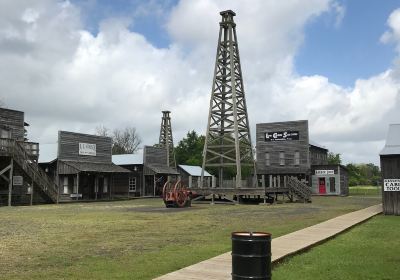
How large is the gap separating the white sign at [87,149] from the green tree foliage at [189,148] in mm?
35948

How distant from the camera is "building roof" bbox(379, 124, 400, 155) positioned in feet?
73.0

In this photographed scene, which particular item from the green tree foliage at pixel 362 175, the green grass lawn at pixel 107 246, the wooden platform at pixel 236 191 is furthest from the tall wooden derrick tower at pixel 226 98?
the green tree foliage at pixel 362 175

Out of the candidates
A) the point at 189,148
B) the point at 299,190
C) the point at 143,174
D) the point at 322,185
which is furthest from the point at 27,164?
the point at 189,148

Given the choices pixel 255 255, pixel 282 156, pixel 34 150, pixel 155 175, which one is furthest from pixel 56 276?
pixel 282 156

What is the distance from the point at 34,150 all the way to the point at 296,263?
28907 mm

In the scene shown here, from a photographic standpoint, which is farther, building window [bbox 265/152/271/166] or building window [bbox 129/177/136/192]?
building window [bbox 265/152/271/166]

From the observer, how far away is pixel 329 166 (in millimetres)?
55125

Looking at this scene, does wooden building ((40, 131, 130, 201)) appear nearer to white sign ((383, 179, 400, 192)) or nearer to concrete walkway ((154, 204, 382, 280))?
white sign ((383, 179, 400, 192))

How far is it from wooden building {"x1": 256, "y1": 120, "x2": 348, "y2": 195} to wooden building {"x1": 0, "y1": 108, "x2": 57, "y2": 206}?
27.6 meters

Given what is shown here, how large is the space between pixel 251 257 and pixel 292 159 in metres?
51.3

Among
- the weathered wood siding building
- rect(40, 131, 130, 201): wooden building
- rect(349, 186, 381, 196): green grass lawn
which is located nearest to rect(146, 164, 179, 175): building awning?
the weathered wood siding building

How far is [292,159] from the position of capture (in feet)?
183

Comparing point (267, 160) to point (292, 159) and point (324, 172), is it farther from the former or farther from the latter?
point (324, 172)

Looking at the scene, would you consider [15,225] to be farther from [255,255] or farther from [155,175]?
[155,175]
